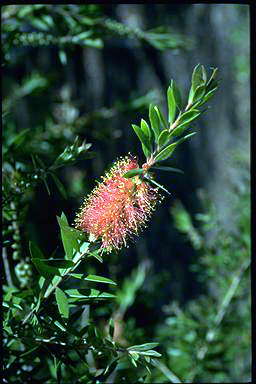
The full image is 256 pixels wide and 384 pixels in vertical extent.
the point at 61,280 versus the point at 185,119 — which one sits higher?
the point at 185,119

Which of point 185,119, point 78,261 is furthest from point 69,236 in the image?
point 185,119

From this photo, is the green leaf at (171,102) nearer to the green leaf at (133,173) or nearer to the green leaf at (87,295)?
the green leaf at (133,173)

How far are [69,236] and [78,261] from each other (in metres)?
0.03

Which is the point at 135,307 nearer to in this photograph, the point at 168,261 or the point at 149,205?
the point at 168,261

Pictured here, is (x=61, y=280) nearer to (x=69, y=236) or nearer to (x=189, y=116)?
(x=69, y=236)

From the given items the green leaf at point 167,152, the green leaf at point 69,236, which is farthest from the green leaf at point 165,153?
the green leaf at point 69,236

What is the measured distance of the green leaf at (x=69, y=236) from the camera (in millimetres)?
472

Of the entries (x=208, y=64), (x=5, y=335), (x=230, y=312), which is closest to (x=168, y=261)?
(x=230, y=312)

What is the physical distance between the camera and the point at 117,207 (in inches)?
18.4

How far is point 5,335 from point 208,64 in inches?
55.3

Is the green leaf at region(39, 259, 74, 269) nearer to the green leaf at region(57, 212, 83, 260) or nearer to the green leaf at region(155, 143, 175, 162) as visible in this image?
the green leaf at region(57, 212, 83, 260)

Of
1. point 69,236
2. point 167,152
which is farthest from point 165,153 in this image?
point 69,236

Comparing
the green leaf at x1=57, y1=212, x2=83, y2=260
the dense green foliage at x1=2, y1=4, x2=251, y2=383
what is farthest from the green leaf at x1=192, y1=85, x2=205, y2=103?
the green leaf at x1=57, y1=212, x2=83, y2=260

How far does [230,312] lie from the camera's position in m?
1.14
